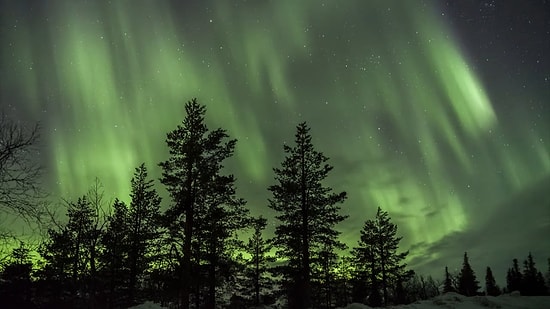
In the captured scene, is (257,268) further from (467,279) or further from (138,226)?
(467,279)

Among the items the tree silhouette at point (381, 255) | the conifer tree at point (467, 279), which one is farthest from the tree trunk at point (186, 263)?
the conifer tree at point (467, 279)

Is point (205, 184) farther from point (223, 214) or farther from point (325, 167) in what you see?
point (325, 167)

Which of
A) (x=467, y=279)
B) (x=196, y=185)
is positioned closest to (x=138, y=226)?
(x=196, y=185)

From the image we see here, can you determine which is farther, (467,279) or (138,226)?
(467,279)

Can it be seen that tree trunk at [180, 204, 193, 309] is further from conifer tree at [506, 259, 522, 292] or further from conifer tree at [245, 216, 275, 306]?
conifer tree at [506, 259, 522, 292]

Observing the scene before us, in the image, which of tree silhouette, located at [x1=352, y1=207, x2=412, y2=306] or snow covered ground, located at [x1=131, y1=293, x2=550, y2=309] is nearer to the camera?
snow covered ground, located at [x1=131, y1=293, x2=550, y2=309]

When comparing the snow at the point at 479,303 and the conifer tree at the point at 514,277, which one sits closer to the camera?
the snow at the point at 479,303

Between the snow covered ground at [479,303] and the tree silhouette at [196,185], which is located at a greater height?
the tree silhouette at [196,185]

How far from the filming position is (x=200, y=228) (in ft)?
69.7

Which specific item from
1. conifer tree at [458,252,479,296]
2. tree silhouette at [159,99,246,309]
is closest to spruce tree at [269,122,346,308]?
tree silhouette at [159,99,246,309]

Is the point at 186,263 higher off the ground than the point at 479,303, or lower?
higher

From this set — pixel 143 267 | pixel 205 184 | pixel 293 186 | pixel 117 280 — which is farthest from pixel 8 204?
pixel 117 280

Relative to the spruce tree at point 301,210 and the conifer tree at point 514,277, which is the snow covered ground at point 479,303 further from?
the conifer tree at point 514,277

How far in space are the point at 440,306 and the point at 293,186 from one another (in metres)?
12.0
